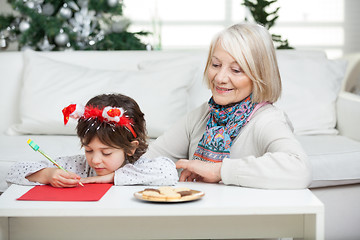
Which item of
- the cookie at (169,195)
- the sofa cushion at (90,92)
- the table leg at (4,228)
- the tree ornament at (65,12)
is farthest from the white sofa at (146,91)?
the cookie at (169,195)

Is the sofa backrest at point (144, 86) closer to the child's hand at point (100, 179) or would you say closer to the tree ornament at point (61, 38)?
the tree ornament at point (61, 38)

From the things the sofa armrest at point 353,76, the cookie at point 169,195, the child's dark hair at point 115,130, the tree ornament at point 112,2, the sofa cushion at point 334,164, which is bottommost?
the sofa cushion at point 334,164

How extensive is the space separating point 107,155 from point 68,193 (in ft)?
0.62

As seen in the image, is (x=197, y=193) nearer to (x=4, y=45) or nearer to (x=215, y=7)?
(x=4, y=45)

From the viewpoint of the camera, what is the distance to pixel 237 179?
1444mm

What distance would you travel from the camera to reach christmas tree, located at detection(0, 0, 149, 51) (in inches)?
137

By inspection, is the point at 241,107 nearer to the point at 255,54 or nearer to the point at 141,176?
the point at 255,54

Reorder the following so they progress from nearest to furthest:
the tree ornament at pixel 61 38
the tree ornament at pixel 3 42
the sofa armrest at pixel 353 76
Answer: the sofa armrest at pixel 353 76, the tree ornament at pixel 61 38, the tree ornament at pixel 3 42

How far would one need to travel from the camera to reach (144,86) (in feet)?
8.47

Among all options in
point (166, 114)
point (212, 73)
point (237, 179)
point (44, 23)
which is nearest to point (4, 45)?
point (44, 23)

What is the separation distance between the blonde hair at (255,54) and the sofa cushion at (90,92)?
85 cm

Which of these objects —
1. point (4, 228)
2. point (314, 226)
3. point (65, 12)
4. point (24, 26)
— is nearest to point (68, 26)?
point (65, 12)

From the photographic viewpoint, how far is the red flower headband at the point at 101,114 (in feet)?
4.72

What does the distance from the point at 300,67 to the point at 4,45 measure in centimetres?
202
